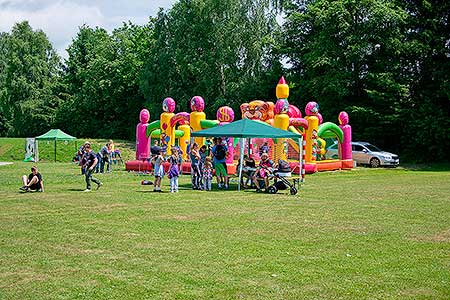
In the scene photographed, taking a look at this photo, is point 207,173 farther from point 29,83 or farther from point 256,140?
point 29,83

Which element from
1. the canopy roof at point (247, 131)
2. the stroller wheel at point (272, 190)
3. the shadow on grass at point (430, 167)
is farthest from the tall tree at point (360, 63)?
the stroller wheel at point (272, 190)

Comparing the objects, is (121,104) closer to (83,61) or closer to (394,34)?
(83,61)

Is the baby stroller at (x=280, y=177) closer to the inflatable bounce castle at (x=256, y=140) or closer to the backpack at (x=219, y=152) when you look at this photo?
the backpack at (x=219, y=152)

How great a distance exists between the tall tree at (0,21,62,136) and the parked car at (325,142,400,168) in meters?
37.6

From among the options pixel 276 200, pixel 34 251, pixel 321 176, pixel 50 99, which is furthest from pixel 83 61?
pixel 34 251

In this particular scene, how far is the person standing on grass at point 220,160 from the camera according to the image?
19.1 meters

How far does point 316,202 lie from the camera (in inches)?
594

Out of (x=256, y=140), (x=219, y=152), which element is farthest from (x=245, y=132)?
(x=256, y=140)

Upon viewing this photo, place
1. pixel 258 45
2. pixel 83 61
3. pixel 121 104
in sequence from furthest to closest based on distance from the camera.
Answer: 1. pixel 83 61
2. pixel 121 104
3. pixel 258 45

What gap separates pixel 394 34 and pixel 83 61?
38830mm

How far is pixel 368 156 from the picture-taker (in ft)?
107

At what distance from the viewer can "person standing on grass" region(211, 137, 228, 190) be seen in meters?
19.1

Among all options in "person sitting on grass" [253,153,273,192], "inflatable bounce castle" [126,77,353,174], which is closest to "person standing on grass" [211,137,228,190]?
"person sitting on grass" [253,153,273,192]

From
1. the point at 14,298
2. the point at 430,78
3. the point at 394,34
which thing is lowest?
the point at 14,298
